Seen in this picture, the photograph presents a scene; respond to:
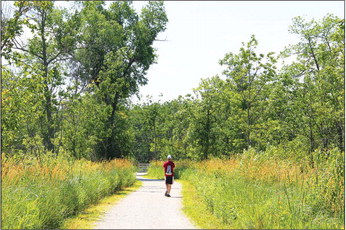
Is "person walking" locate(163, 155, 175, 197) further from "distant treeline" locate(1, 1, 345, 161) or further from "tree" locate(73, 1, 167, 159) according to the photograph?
"tree" locate(73, 1, 167, 159)

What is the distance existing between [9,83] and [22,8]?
9.58 ft

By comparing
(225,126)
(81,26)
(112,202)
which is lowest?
(112,202)

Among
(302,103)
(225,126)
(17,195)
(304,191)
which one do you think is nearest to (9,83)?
(17,195)

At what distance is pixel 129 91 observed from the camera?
39.7m

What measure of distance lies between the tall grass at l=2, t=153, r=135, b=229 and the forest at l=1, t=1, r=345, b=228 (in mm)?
306

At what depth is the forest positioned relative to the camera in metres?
15.7

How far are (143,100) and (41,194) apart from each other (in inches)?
1528

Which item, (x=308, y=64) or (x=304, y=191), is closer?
(x=304, y=191)

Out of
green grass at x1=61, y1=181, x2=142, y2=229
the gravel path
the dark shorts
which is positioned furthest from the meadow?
the dark shorts

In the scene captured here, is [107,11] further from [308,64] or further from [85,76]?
[308,64]

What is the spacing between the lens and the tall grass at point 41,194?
8.24 meters

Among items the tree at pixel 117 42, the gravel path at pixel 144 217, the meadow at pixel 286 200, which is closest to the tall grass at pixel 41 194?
the gravel path at pixel 144 217

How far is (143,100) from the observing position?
48.3 m

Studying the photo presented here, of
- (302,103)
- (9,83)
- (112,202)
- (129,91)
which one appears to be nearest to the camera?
(9,83)
